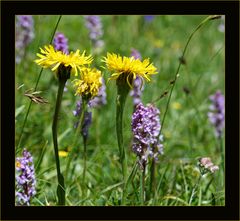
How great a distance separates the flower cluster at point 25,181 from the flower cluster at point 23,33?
1.36 m

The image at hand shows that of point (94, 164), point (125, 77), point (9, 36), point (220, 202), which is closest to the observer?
point (125, 77)

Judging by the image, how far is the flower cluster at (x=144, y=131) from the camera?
2412 mm

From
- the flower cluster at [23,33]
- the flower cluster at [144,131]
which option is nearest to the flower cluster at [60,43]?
the flower cluster at [144,131]

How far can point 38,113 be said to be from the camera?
360 centimetres

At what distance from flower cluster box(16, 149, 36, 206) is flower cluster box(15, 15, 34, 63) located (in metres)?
1.36

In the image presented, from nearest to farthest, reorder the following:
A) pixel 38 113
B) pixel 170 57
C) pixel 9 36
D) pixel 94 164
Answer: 1. pixel 9 36
2. pixel 94 164
3. pixel 38 113
4. pixel 170 57

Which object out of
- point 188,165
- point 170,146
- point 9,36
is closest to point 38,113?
point 170,146

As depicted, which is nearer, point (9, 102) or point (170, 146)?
point (9, 102)

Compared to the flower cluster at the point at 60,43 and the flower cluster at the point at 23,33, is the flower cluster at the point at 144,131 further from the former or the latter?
the flower cluster at the point at 23,33

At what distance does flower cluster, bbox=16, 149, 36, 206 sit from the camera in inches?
98.5

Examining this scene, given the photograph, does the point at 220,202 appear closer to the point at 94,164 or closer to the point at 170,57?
the point at 94,164

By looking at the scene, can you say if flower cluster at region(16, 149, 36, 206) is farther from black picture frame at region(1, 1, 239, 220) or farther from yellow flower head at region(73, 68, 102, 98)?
yellow flower head at region(73, 68, 102, 98)

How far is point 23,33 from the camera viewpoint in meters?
3.92
